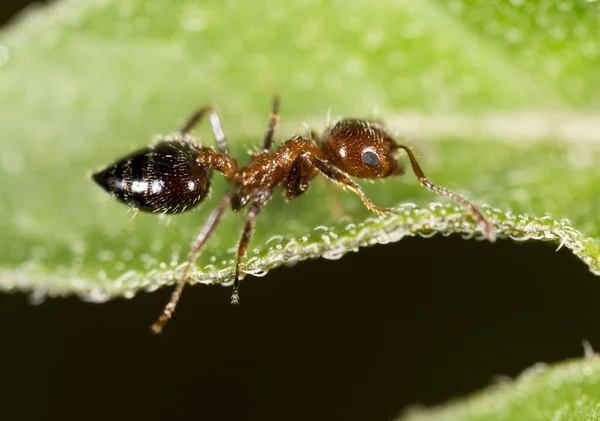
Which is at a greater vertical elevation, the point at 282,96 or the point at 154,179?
the point at 282,96

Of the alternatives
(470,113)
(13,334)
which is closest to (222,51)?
(470,113)

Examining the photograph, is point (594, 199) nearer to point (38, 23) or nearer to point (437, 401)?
point (437, 401)

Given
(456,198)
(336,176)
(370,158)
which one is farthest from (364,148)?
(456,198)

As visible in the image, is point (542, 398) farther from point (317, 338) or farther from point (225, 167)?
point (225, 167)

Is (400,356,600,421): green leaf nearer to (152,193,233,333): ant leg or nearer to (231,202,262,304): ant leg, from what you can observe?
(231,202,262,304): ant leg

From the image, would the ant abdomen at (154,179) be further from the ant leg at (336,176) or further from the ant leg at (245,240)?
the ant leg at (336,176)

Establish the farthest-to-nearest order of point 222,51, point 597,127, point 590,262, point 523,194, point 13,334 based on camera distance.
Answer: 1. point 13,334
2. point 222,51
3. point 597,127
4. point 523,194
5. point 590,262

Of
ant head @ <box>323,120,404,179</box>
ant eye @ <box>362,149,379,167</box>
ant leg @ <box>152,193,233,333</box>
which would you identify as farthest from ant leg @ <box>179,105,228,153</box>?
ant eye @ <box>362,149,379,167</box>
